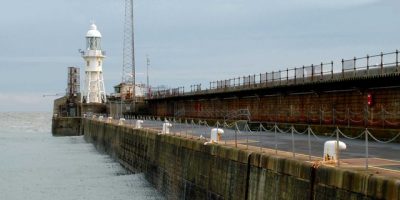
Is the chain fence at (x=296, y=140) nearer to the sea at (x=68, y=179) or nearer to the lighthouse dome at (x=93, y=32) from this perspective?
the sea at (x=68, y=179)

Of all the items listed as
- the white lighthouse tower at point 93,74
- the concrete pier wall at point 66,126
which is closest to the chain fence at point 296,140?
the concrete pier wall at point 66,126

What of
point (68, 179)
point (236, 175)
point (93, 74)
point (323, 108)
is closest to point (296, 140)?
point (236, 175)

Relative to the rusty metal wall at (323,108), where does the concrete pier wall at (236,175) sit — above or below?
below

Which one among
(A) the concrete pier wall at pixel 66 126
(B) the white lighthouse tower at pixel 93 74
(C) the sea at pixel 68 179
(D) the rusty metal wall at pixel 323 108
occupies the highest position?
(B) the white lighthouse tower at pixel 93 74

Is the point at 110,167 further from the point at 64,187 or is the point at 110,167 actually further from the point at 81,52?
the point at 81,52

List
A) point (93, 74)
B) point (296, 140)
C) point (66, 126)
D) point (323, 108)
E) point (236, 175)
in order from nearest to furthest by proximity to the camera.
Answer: point (236, 175) → point (296, 140) → point (323, 108) → point (66, 126) → point (93, 74)

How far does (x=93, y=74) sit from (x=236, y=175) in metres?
88.7

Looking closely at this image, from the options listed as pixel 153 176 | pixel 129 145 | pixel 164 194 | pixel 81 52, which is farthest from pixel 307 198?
pixel 81 52

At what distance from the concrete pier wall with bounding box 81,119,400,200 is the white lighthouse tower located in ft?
226

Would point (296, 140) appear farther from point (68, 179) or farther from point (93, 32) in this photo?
point (93, 32)

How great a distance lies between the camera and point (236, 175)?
17.8 meters

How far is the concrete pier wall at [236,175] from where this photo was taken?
449 inches

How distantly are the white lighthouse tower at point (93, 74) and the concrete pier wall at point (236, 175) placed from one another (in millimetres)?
68822

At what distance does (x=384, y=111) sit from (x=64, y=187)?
1728 cm
